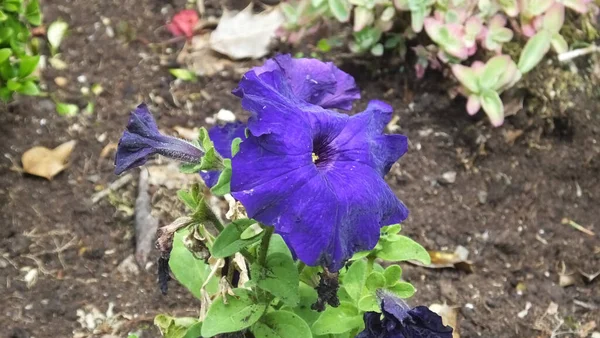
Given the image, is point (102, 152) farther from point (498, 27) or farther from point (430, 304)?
point (498, 27)

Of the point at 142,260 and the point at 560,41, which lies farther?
the point at 560,41

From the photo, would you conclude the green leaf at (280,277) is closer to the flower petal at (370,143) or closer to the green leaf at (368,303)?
the green leaf at (368,303)

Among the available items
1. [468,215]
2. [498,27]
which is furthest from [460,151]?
[498,27]

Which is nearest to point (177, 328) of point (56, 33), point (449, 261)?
point (449, 261)

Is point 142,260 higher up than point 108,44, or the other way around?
point 108,44

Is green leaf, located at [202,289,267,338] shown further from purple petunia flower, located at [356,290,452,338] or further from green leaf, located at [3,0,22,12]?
green leaf, located at [3,0,22,12]

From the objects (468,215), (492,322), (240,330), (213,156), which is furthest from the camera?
(468,215)
